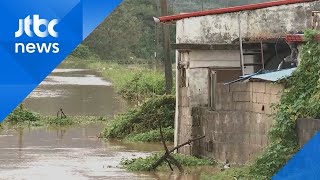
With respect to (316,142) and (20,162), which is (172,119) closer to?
(20,162)

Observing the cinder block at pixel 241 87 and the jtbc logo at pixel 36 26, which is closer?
the jtbc logo at pixel 36 26

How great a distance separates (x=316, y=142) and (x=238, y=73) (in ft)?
26.2

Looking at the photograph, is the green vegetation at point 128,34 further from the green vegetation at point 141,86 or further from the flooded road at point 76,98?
the green vegetation at point 141,86

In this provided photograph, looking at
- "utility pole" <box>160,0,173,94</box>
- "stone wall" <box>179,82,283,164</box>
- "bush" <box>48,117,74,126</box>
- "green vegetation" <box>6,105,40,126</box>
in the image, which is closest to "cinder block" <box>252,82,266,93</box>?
"stone wall" <box>179,82,283,164</box>

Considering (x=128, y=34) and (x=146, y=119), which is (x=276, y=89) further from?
(x=128, y=34)

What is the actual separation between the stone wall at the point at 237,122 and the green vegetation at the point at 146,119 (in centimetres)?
417

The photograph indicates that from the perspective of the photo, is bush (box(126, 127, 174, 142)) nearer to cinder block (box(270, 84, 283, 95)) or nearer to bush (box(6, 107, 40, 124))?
bush (box(6, 107, 40, 124))

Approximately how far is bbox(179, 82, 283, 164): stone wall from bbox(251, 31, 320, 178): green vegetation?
1179 mm

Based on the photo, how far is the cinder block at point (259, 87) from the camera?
48.4ft

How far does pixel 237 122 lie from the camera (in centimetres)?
1565

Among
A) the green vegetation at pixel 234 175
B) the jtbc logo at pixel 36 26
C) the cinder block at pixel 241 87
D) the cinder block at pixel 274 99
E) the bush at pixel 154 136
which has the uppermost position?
the jtbc logo at pixel 36 26

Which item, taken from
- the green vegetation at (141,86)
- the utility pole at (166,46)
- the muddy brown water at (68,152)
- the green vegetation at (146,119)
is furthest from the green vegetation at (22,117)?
the green vegetation at (141,86)

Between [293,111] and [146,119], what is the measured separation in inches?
385

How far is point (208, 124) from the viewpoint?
16.9 m
